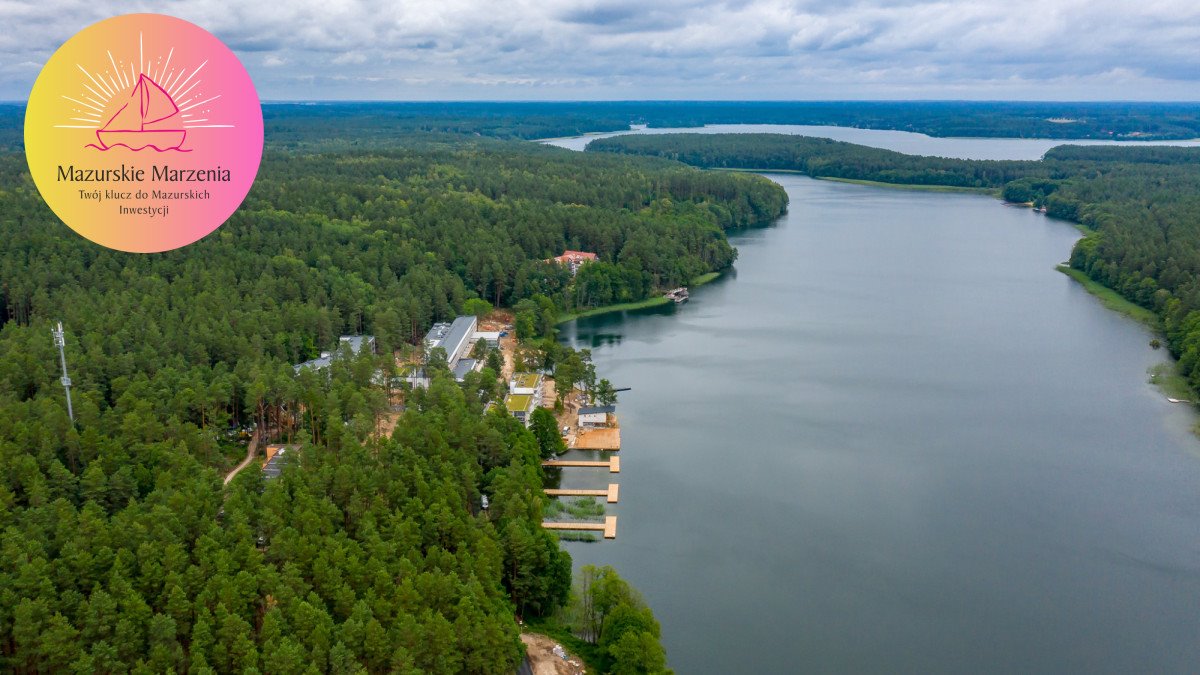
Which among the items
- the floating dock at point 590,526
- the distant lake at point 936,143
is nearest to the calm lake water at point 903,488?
the floating dock at point 590,526

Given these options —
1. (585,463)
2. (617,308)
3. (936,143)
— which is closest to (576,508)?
(585,463)

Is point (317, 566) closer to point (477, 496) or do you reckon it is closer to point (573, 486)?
point (477, 496)

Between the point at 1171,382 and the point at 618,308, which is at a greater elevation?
the point at 1171,382

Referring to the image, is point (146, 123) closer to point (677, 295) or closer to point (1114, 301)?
point (677, 295)

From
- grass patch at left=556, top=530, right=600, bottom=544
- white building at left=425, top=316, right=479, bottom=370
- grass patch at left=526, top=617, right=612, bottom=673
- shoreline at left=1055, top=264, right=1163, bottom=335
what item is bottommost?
grass patch at left=526, top=617, right=612, bottom=673

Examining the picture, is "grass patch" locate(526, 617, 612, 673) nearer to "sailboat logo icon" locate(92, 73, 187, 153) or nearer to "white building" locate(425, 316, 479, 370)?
"sailboat logo icon" locate(92, 73, 187, 153)

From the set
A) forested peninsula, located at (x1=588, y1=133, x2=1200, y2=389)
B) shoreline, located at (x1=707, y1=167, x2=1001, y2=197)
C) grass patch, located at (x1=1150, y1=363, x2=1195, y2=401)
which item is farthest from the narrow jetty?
shoreline, located at (x1=707, y1=167, x2=1001, y2=197)
